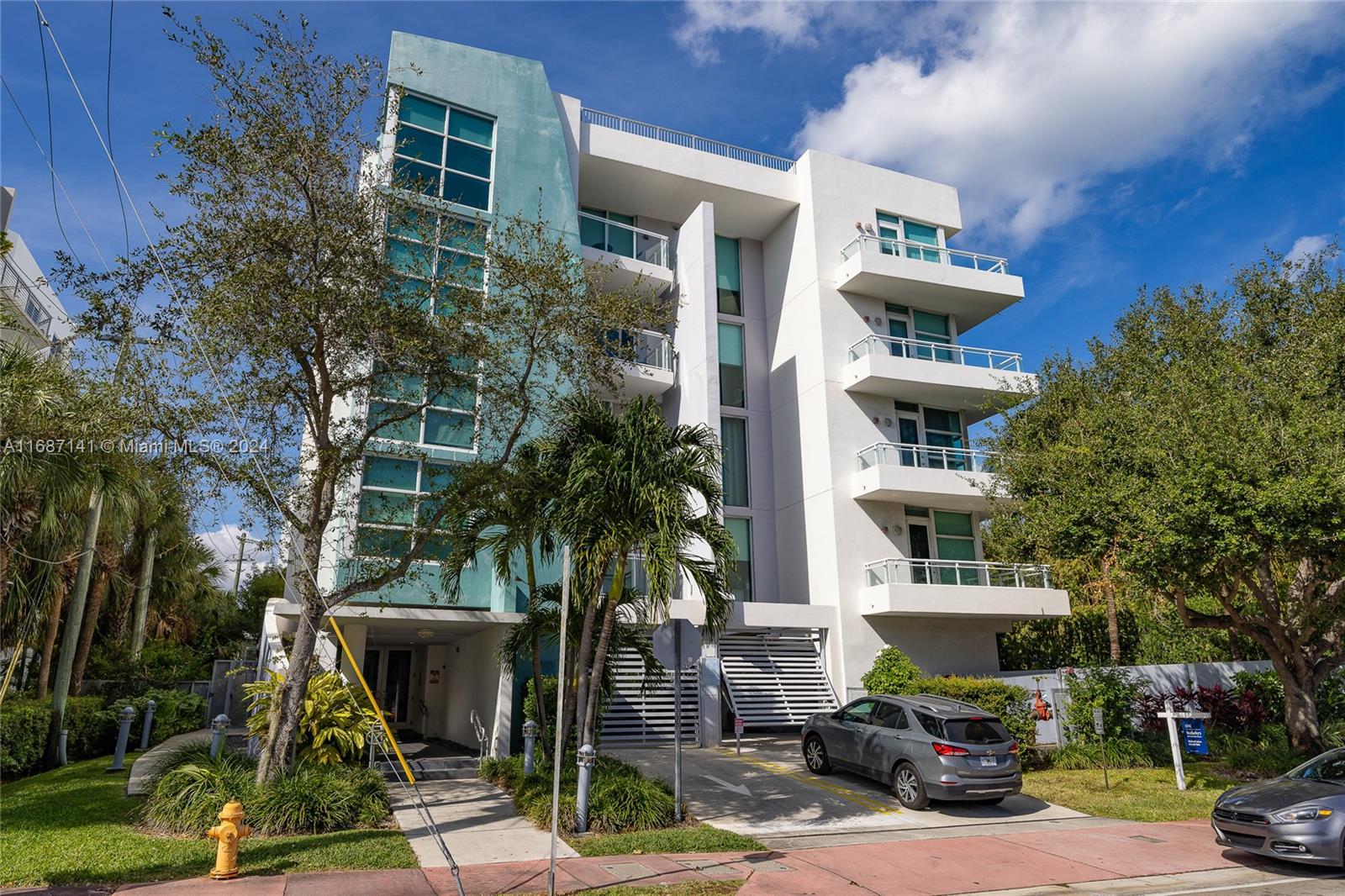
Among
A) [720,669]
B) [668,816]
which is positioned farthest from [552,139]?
[668,816]

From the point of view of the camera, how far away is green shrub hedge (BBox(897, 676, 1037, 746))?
1542cm

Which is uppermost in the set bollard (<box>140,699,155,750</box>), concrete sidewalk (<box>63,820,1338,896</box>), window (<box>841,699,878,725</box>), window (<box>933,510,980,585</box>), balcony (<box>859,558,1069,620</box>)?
window (<box>933,510,980,585</box>)

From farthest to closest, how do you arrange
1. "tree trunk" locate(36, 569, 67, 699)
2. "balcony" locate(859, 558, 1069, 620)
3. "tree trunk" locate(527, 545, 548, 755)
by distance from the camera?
"balcony" locate(859, 558, 1069, 620) < "tree trunk" locate(36, 569, 67, 699) < "tree trunk" locate(527, 545, 548, 755)

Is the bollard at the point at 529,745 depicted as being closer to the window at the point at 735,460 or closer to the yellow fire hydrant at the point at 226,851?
the yellow fire hydrant at the point at 226,851

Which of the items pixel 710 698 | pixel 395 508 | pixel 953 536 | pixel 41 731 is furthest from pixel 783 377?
pixel 41 731

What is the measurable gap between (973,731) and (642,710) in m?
8.71

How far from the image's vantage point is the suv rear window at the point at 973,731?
12055 mm

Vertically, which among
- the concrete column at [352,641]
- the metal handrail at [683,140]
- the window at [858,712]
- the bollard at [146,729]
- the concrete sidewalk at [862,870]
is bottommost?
the concrete sidewalk at [862,870]

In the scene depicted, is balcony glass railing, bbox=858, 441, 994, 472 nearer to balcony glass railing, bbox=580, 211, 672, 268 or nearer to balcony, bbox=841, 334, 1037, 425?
balcony, bbox=841, 334, 1037, 425

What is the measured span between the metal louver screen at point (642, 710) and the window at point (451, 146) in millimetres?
11960

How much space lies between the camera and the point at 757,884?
26.6 ft

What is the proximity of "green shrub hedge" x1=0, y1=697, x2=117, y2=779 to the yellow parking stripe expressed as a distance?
42.2ft

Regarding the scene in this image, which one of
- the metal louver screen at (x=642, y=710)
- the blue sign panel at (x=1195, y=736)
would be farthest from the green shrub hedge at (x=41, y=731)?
the blue sign panel at (x=1195, y=736)

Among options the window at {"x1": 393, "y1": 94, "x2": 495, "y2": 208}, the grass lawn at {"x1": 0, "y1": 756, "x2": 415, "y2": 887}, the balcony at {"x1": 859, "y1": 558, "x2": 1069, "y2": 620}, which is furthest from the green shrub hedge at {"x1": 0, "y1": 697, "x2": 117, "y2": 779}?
the balcony at {"x1": 859, "y1": 558, "x2": 1069, "y2": 620}
